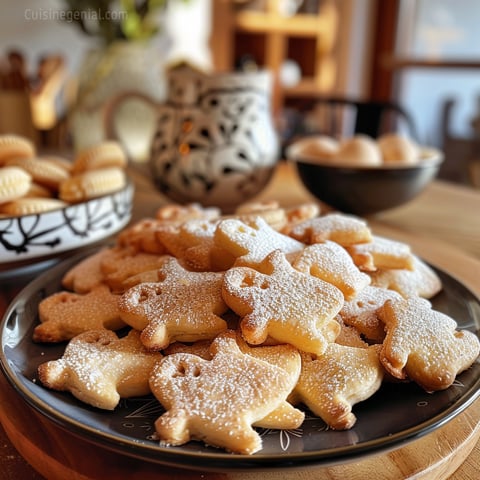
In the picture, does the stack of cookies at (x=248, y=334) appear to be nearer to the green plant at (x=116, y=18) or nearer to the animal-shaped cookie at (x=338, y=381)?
the animal-shaped cookie at (x=338, y=381)

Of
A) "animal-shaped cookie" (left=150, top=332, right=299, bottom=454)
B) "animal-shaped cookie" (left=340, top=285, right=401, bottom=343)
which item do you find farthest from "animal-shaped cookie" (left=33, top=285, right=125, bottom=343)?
"animal-shaped cookie" (left=340, top=285, right=401, bottom=343)

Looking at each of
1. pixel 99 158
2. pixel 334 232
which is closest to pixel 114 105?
pixel 99 158

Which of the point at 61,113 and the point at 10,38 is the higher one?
the point at 10,38

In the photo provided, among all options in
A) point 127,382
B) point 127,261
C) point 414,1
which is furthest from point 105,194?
point 414,1

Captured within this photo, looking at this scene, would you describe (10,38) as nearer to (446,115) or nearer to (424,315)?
(446,115)

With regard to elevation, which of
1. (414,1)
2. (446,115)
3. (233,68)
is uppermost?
(414,1)

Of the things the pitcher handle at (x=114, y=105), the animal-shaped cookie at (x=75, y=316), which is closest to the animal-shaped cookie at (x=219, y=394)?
the animal-shaped cookie at (x=75, y=316)
